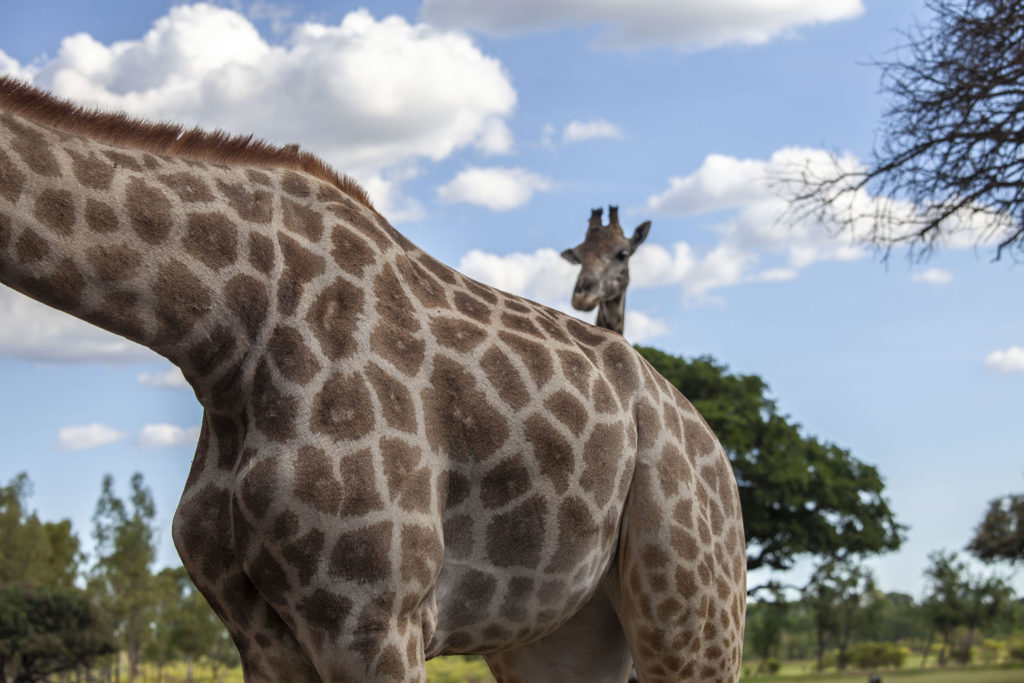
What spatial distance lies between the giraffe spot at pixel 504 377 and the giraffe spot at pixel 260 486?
0.84 m

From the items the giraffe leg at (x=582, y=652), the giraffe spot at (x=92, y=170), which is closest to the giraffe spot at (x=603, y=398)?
the giraffe leg at (x=582, y=652)

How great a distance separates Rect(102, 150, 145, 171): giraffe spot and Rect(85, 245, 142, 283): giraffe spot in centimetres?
29

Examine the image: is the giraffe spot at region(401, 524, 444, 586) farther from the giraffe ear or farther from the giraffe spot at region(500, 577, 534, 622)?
the giraffe ear

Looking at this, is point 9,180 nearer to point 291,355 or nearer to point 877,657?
point 291,355

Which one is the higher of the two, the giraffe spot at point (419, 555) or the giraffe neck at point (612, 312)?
the giraffe neck at point (612, 312)

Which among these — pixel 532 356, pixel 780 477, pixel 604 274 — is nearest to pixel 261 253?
pixel 532 356

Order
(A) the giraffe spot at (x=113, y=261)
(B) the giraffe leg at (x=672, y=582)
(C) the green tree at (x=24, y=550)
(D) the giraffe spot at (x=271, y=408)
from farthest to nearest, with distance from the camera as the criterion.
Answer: (C) the green tree at (x=24, y=550) → (B) the giraffe leg at (x=672, y=582) → (D) the giraffe spot at (x=271, y=408) → (A) the giraffe spot at (x=113, y=261)

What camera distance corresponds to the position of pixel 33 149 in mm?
3090

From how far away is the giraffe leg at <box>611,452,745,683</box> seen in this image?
4152mm

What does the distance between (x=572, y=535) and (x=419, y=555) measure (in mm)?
707

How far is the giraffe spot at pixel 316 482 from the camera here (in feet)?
10.3

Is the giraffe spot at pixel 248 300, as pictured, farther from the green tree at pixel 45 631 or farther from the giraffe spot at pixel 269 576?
the green tree at pixel 45 631

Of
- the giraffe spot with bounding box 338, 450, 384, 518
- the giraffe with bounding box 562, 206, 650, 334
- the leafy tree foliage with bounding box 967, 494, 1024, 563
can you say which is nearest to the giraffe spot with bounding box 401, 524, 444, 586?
the giraffe spot with bounding box 338, 450, 384, 518

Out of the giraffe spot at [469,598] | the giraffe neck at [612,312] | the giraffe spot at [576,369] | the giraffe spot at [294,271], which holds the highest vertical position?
the giraffe neck at [612,312]
